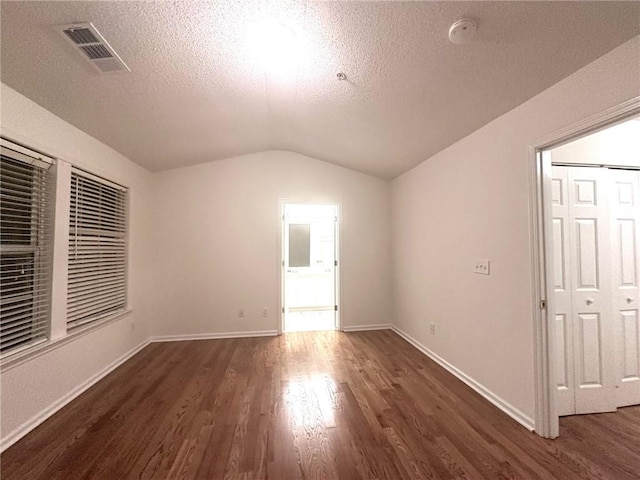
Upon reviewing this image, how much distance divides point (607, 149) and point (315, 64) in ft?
8.07

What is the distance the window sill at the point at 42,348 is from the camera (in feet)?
5.74

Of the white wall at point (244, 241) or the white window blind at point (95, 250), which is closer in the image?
the white window blind at point (95, 250)

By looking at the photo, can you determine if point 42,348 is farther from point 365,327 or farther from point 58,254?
point 365,327

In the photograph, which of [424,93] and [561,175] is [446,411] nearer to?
[561,175]

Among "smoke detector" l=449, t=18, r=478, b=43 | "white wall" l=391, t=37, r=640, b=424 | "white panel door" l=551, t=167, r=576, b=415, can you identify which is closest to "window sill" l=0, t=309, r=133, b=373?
"smoke detector" l=449, t=18, r=478, b=43

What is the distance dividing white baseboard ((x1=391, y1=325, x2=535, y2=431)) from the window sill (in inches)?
138

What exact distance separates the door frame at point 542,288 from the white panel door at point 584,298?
351 mm

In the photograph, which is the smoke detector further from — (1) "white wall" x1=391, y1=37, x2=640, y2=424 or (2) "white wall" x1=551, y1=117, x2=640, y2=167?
(2) "white wall" x1=551, y1=117, x2=640, y2=167

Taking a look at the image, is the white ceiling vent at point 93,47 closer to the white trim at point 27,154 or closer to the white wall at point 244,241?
the white trim at point 27,154

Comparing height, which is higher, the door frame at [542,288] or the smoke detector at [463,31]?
the smoke detector at [463,31]

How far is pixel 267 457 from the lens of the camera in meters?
1.64

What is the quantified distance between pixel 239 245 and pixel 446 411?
10.3 ft

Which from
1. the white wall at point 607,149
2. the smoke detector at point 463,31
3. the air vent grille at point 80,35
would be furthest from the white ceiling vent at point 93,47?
the white wall at point 607,149

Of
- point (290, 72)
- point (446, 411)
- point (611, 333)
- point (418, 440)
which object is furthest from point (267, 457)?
point (611, 333)
